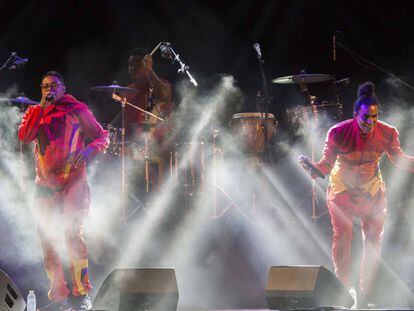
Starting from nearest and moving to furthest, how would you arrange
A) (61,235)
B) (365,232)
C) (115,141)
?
(61,235) < (365,232) < (115,141)

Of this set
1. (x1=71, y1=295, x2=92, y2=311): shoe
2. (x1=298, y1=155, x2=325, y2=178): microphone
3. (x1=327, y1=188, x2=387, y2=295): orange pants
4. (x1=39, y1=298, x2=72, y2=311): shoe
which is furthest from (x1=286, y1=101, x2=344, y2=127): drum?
(x1=39, y1=298, x2=72, y2=311): shoe

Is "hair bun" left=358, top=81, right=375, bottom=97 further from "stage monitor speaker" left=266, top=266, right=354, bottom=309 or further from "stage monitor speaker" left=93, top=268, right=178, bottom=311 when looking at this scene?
"stage monitor speaker" left=93, top=268, right=178, bottom=311

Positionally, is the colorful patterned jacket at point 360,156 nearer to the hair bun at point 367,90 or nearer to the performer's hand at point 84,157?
the hair bun at point 367,90

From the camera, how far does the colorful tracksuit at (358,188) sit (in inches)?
264

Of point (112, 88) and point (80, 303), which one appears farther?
point (112, 88)

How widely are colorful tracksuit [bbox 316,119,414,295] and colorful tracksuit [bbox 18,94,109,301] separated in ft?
7.73

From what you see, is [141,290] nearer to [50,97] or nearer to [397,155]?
[50,97]

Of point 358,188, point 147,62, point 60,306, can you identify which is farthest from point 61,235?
point 147,62

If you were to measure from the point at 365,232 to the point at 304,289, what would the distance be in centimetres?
164

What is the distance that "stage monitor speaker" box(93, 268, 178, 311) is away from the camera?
5.32 m

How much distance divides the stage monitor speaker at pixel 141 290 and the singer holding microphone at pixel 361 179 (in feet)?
6.60

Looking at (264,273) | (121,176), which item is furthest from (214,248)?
(121,176)

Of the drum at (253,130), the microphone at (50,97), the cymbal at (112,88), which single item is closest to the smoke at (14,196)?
the cymbal at (112,88)

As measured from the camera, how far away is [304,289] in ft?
17.7
